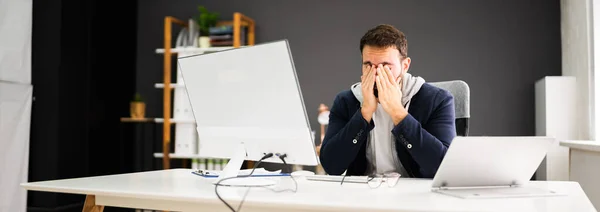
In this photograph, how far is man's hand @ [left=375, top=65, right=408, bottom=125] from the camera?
1881 millimetres

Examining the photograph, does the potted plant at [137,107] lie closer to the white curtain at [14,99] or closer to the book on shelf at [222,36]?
the book on shelf at [222,36]

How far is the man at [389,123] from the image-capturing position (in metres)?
1.88

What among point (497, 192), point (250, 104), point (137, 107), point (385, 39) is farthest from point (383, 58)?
point (137, 107)

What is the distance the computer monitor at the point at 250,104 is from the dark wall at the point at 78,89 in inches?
104

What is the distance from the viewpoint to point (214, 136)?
170 cm

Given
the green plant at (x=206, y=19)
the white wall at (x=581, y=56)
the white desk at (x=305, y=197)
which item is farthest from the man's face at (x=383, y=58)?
the green plant at (x=206, y=19)

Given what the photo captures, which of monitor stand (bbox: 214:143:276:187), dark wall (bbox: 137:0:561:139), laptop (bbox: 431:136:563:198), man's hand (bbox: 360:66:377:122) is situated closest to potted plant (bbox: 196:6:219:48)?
dark wall (bbox: 137:0:561:139)

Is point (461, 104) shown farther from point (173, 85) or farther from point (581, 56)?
point (173, 85)

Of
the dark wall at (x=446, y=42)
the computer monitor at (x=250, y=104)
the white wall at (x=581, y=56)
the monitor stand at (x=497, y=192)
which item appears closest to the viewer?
the monitor stand at (x=497, y=192)

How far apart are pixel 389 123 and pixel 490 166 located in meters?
0.66

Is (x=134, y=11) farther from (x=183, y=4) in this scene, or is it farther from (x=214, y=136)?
(x=214, y=136)

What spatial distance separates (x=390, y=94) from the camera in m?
1.90

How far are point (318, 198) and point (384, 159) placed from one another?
81cm

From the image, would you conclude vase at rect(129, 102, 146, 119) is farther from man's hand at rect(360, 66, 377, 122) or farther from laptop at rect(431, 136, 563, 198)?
laptop at rect(431, 136, 563, 198)
